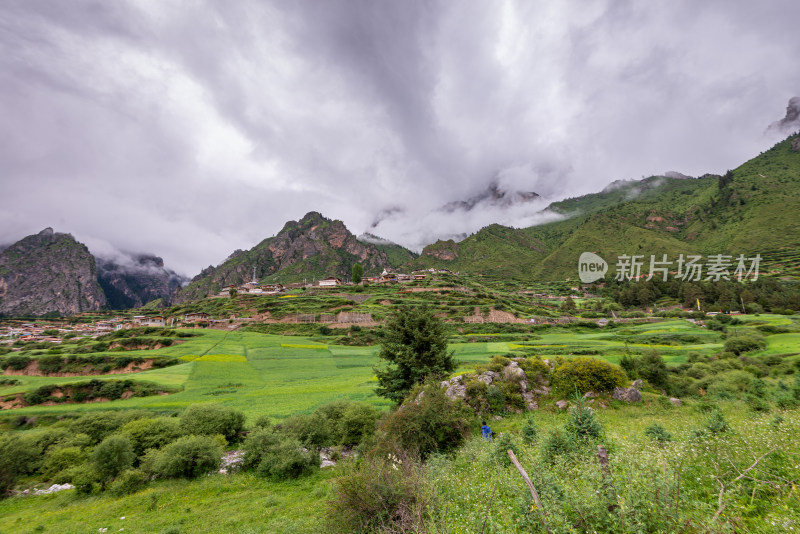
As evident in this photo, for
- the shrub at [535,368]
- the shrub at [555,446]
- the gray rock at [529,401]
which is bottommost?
the gray rock at [529,401]

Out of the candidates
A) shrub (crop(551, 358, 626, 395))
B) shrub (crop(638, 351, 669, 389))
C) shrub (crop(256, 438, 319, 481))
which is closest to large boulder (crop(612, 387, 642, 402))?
shrub (crop(551, 358, 626, 395))

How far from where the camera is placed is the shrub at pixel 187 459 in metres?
17.2

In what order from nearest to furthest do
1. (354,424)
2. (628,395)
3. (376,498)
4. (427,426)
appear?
1. (376,498)
2. (427,426)
3. (628,395)
4. (354,424)

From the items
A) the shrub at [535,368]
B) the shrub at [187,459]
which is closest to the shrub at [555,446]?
the shrub at [535,368]

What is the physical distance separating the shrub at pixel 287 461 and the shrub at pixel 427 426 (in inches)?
269

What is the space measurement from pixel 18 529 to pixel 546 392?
29016 mm

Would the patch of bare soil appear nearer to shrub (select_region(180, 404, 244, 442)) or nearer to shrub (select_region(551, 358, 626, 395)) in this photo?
shrub (select_region(180, 404, 244, 442))

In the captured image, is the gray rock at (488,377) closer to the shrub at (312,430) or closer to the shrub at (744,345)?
the shrub at (312,430)

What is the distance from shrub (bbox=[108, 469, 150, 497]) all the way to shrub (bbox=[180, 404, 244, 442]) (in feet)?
11.3

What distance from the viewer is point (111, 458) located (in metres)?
17.3

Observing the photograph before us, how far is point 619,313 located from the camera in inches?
3189

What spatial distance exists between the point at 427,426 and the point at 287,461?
9.45m

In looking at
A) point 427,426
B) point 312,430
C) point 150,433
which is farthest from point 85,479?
point 427,426

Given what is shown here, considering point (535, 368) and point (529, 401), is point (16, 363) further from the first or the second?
point (535, 368)
